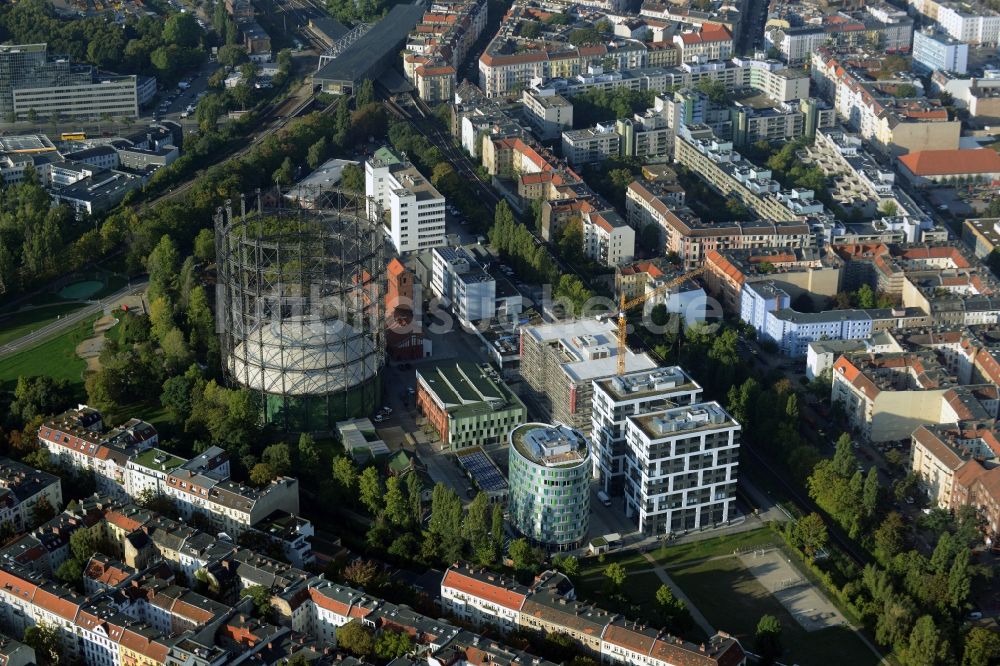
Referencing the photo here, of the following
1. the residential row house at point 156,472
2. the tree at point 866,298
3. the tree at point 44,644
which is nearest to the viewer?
the tree at point 44,644

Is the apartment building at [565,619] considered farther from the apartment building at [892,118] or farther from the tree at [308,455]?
the apartment building at [892,118]

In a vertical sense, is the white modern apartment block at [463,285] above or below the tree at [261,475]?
above

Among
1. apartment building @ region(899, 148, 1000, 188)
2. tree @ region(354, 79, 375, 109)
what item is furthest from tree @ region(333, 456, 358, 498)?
apartment building @ region(899, 148, 1000, 188)

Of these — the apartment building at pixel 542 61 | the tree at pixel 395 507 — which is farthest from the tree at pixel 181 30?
the tree at pixel 395 507

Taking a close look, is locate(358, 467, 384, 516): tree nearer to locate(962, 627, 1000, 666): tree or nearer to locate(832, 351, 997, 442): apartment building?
locate(832, 351, 997, 442): apartment building

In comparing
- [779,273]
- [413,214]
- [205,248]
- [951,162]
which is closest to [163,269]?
[205,248]

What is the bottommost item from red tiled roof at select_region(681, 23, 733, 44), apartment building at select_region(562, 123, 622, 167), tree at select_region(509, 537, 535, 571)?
tree at select_region(509, 537, 535, 571)

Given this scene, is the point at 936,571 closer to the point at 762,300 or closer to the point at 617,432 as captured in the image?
the point at 617,432
